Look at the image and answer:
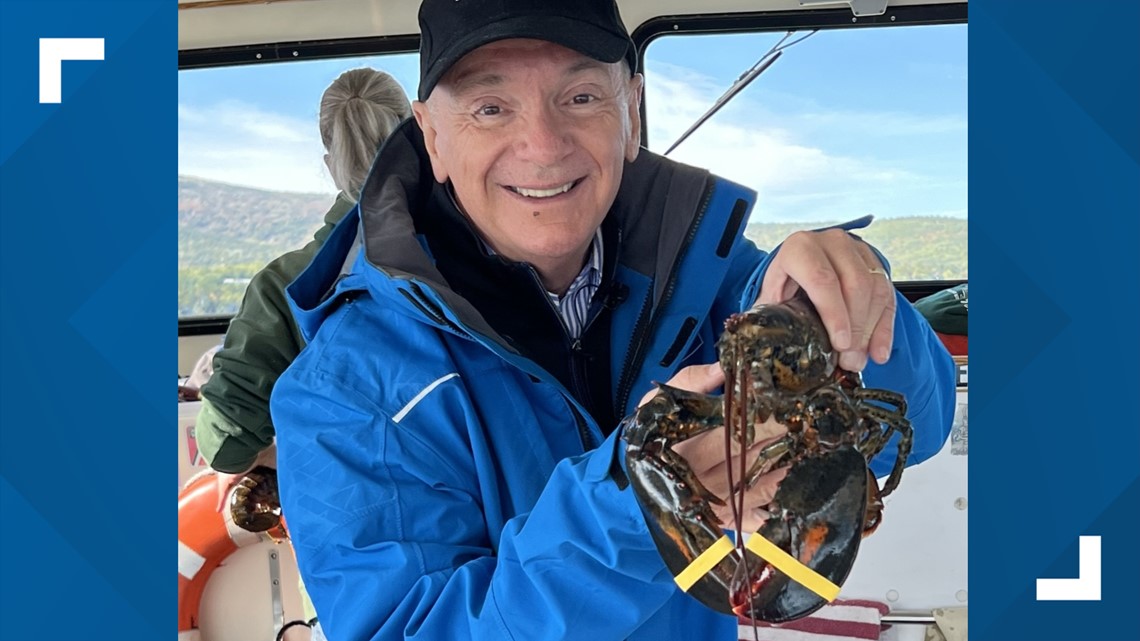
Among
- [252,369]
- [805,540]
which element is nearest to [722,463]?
[805,540]

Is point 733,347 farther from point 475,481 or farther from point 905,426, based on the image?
point 475,481

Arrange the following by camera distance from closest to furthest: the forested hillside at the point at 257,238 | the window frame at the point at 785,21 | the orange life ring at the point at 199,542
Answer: the orange life ring at the point at 199,542 < the window frame at the point at 785,21 < the forested hillside at the point at 257,238

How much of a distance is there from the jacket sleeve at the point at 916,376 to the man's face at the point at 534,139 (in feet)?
0.90

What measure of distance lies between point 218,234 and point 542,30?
2706 millimetres

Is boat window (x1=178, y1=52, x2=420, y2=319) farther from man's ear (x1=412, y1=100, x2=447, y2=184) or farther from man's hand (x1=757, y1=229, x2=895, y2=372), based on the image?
man's hand (x1=757, y1=229, x2=895, y2=372)

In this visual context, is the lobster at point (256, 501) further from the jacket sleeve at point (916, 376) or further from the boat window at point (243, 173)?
the jacket sleeve at point (916, 376)

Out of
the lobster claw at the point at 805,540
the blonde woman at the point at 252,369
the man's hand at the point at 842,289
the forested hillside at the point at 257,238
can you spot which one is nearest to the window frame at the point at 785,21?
the forested hillside at the point at 257,238

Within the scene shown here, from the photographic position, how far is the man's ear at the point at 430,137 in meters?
1.65
